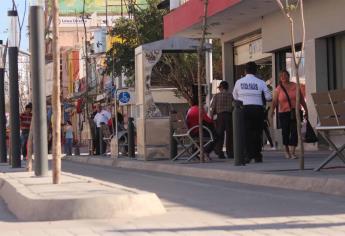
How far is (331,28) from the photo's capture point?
16.8m

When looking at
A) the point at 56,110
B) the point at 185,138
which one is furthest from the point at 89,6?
the point at 56,110

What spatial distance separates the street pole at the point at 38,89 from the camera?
37.1 ft

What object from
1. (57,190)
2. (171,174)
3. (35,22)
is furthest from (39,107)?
(171,174)

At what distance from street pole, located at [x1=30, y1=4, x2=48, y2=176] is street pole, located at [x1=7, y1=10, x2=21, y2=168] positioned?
470cm

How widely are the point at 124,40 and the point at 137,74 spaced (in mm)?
16810

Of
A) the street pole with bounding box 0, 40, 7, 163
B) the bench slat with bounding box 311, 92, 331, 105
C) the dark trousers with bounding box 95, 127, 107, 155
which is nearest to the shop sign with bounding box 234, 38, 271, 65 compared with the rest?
the dark trousers with bounding box 95, 127, 107, 155

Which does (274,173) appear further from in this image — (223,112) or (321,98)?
(223,112)

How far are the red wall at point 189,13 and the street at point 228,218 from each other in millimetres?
9020

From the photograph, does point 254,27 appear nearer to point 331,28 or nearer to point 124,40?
point 331,28

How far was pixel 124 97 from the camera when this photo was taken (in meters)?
25.4

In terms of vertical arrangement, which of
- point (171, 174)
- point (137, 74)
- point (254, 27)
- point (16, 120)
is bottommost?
point (171, 174)

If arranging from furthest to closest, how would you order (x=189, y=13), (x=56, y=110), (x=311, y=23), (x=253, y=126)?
(x=189, y=13)
(x=311, y=23)
(x=253, y=126)
(x=56, y=110)

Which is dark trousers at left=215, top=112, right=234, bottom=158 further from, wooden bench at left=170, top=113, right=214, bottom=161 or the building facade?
the building facade

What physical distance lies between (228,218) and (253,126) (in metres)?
5.63
